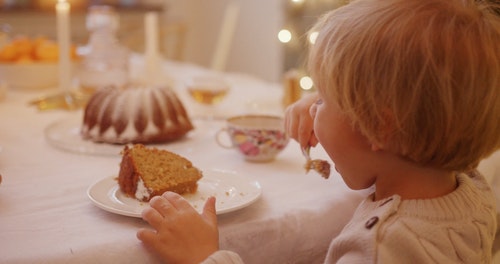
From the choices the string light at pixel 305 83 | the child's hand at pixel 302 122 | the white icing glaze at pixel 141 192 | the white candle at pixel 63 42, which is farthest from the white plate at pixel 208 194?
the white candle at pixel 63 42

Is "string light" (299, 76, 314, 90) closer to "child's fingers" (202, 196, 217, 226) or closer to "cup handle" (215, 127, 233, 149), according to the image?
"cup handle" (215, 127, 233, 149)

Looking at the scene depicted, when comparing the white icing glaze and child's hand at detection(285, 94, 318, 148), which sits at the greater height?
child's hand at detection(285, 94, 318, 148)

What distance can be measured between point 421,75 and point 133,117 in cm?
71

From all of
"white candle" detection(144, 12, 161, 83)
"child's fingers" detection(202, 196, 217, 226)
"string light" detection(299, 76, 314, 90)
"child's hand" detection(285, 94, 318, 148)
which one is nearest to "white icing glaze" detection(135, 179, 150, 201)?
"child's fingers" detection(202, 196, 217, 226)

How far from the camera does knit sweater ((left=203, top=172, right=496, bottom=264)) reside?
77 centimetres

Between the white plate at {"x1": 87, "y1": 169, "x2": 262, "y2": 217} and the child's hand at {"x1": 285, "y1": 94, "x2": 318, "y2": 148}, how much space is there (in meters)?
0.13

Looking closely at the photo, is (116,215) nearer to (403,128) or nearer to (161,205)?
(161,205)

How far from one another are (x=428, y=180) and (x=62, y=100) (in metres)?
1.20

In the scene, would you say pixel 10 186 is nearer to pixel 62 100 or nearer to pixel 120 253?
pixel 120 253

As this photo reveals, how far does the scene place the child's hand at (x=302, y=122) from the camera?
107 centimetres

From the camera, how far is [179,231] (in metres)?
0.82

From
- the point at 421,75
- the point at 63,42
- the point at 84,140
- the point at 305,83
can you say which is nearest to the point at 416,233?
the point at 421,75

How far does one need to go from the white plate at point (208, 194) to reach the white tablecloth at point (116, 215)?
17 millimetres

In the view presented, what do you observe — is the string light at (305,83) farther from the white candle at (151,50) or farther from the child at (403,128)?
the child at (403,128)
